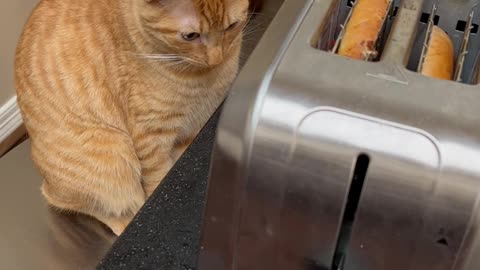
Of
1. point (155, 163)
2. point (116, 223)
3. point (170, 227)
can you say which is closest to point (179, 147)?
point (155, 163)

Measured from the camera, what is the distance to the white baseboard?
1.79m

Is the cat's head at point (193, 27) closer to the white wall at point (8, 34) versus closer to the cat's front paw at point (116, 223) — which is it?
the cat's front paw at point (116, 223)

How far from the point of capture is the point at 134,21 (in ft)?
3.65

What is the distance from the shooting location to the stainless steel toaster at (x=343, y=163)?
504 mm

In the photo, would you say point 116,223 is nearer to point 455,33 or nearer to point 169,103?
point 169,103

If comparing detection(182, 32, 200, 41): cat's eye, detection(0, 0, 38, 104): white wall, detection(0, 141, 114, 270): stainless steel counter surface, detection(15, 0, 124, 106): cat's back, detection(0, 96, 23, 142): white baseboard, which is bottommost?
detection(0, 96, 23, 142): white baseboard

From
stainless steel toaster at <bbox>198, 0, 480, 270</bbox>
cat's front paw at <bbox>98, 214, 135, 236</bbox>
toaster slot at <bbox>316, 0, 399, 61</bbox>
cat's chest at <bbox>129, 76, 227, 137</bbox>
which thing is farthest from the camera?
cat's front paw at <bbox>98, 214, 135, 236</bbox>

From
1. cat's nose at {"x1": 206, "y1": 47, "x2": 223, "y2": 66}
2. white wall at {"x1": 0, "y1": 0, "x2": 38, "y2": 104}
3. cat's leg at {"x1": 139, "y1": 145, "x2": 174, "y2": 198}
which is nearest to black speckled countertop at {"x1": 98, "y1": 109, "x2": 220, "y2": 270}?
cat's nose at {"x1": 206, "y1": 47, "x2": 223, "y2": 66}

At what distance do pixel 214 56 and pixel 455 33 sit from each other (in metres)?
0.47

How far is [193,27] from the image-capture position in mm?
1027

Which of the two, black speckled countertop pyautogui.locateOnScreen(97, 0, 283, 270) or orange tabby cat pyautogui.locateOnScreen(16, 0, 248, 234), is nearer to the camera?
black speckled countertop pyautogui.locateOnScreen(97, 0, 283, 270)

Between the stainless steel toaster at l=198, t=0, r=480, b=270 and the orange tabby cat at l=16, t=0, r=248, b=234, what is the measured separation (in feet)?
1.71

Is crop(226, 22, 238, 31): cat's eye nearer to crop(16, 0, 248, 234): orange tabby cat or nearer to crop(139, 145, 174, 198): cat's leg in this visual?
crop(16, 0, 248, 234): orange tabby cat

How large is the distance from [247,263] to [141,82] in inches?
23.7
